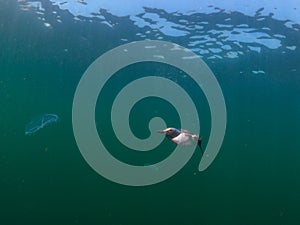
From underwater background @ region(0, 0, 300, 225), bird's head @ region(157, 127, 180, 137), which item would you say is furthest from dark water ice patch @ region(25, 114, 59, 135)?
bird's head @ region(157, 127, 180, 137)

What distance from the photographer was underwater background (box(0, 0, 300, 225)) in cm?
1270

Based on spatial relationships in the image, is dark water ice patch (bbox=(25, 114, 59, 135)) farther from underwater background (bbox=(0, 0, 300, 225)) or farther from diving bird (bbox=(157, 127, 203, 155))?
diving bird (bbox=(157, 127, 203, 155))

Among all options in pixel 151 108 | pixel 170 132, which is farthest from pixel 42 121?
pixel 151 108

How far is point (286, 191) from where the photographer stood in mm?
37500

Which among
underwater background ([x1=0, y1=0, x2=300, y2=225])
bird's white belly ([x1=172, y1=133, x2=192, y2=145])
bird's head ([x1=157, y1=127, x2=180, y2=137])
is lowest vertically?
underwater background ([x1=0, y1=0, x2=300, y2=225])

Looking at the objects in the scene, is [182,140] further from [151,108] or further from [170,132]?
[151,108]

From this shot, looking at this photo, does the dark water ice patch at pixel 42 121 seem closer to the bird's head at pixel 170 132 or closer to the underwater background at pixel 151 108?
the underwater background at pixel 151 108

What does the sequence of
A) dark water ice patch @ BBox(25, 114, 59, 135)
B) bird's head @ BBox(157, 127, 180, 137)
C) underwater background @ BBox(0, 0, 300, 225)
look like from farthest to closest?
underwater background @ BBox(0, 0, 300, 225), dark water ice patch @ BBox(25, 114, 59, 135), bird's head @ BBox(157, 127, 180, 137)

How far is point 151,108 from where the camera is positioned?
94.3 feet

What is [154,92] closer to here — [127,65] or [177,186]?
[127,65]

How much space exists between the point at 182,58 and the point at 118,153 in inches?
647

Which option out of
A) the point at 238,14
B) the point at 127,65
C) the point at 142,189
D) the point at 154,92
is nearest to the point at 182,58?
the point at 127,65

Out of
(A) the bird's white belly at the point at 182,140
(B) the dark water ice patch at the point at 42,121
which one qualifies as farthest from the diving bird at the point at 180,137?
(B) the dark water ice patch at the point at 42,121

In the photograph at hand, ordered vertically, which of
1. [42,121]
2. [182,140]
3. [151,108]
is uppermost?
[182,140]
